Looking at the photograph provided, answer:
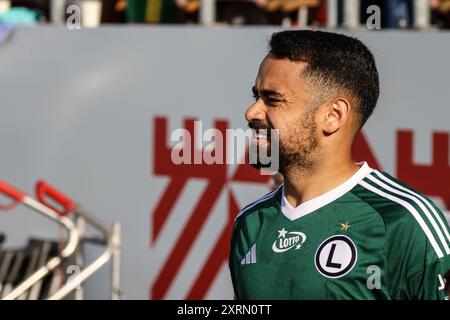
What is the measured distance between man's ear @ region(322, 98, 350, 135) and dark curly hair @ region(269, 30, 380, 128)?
22 mm

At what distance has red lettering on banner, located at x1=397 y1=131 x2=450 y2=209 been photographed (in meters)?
5.47

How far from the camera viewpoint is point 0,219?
24.3 ft

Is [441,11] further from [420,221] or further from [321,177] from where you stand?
[420,221]

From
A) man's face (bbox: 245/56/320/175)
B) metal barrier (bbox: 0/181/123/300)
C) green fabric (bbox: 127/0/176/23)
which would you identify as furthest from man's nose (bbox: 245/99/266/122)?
green fabric (bbox: 127/0/176/23)

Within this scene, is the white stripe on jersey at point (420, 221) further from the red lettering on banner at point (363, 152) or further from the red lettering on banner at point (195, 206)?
the red lettering on banner at point (195, 206)

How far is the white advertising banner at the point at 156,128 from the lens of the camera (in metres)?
5.70

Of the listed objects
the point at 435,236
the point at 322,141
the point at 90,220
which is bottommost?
the point at 90,220

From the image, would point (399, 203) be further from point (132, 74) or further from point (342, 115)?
point (132, 74)

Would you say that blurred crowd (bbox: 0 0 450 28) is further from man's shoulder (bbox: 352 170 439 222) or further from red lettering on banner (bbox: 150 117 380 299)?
man's shoulder (bbox: 352 170 439 222)

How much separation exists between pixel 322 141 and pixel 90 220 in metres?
2.95

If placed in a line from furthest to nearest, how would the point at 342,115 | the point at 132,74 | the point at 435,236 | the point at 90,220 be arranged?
the point at 132,74
the point at 90,220
the point at 342,115
the point at 435,236

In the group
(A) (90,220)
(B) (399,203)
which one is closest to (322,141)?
(B) (399,203)

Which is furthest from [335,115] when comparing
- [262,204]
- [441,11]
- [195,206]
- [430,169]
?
[441,11]

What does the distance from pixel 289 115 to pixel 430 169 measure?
2.85 meters
